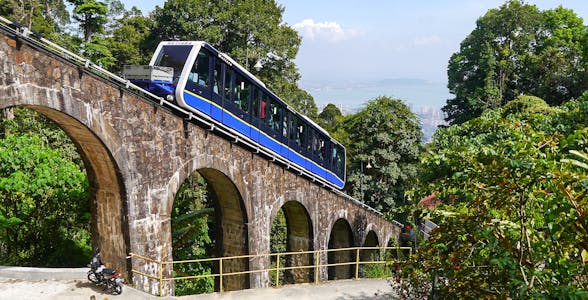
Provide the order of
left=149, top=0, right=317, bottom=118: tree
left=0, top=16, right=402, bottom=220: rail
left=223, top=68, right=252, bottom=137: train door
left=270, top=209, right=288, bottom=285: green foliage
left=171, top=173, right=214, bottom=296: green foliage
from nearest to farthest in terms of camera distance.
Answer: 1. left=0, top=16, right=402, bottom=220: rail
2. left=223, top=68, right=252, bottom=137: train door
3. left=171, top=173, right=214, bottom=296: green foliage
4. left=270, top=209, right=288, bottom=285: green foliage
5. left=149, top=0, right=317, bottom=118: tree

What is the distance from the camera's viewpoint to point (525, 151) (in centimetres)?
461

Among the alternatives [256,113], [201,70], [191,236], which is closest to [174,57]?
[201,70]

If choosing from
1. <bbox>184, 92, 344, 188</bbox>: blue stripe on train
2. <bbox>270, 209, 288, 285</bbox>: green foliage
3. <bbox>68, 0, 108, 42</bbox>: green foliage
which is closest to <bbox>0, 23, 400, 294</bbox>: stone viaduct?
<bbox>184, 92, 344, 188</bbox>: blue stripe on train

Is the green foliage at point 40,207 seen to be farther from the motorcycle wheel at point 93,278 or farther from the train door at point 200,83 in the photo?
the train door at point 200,83

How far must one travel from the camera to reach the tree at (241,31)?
88.9ft

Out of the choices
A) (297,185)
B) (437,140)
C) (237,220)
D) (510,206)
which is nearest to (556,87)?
(437,140)

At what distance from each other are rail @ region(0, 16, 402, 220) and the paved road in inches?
182

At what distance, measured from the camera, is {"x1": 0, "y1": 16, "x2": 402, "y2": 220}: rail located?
8.39 m

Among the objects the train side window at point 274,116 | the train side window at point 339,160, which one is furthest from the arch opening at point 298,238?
the train side window at point 339,160

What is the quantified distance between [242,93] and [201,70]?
6.97 feet

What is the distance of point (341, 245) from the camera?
2392cm

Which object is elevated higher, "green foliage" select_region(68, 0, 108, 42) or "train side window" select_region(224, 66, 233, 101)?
"green foliage" select_region(68, 0, 108, 42)

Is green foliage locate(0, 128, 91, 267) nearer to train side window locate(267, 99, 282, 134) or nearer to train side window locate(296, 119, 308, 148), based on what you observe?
train side window locate(267, 99, 282, 134)

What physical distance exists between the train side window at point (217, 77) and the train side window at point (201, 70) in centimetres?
36
